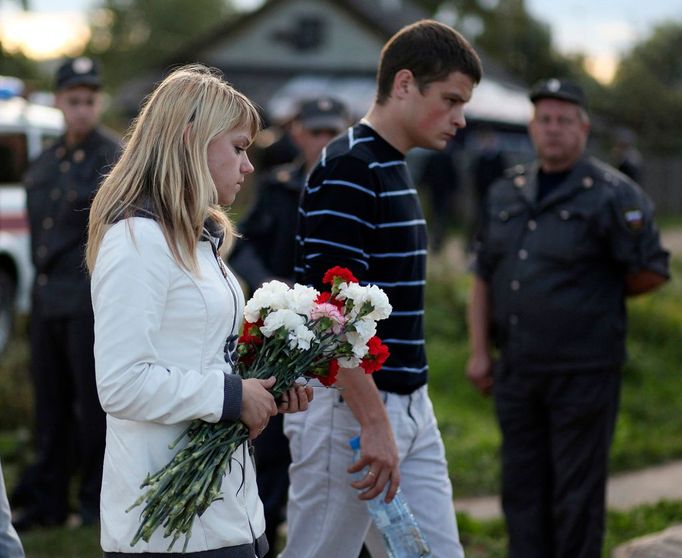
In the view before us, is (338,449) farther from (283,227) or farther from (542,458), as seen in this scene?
(283,227)

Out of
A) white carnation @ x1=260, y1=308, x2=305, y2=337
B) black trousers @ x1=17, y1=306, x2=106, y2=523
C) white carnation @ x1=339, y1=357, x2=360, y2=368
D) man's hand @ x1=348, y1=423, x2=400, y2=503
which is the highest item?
white carnation @ x1=260, y1=308, x2=305, y2=337

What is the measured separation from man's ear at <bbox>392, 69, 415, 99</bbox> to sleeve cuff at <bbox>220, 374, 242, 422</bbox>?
1321mm

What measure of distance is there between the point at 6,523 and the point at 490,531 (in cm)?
376

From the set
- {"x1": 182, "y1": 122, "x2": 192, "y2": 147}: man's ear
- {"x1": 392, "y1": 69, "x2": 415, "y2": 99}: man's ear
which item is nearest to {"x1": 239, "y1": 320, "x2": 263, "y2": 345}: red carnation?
{"x1": 182, "y1": 122, "x2": 192, "y2": 147}: man's ear

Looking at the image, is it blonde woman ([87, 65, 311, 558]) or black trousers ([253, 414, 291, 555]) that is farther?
black trousers ([253, 414, 291, 555])

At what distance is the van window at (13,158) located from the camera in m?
11.2

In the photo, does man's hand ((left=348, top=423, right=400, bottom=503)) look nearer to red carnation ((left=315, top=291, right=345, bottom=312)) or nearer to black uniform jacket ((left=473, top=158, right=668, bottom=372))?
red carnation ((left=315, top=291, right=345, bottom=312))

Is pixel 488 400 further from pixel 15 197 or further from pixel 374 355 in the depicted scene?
pixel 374 355

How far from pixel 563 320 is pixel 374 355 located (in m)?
2.21

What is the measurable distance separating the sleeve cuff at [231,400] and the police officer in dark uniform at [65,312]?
3045 mm

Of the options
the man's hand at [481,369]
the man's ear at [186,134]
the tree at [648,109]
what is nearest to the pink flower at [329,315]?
the man's ear at [186,134]

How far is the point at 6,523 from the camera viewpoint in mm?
2609

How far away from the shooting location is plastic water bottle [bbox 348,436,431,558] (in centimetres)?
344

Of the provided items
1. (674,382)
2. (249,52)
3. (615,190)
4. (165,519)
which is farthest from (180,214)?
(249,52)
